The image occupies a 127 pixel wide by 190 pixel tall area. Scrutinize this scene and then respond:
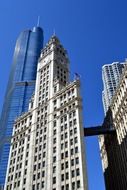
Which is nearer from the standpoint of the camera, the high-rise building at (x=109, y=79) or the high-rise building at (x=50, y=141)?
the high-rise building at (x=50, y=141)

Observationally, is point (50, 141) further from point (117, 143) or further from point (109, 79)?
point (109, 79)

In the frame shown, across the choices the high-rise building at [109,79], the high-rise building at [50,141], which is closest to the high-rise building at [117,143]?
the high-rise building at [50,141]

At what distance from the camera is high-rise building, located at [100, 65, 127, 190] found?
80938mm

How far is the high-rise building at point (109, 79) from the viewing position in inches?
6630

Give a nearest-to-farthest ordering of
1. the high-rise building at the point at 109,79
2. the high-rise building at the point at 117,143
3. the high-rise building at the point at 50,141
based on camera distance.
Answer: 1. the high-rise building at the point at 50,141
2. the high-rise building at the point at 117,143
3. the high-rise building at the point at 109,79

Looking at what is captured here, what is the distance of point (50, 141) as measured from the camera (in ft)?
275

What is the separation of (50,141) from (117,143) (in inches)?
879

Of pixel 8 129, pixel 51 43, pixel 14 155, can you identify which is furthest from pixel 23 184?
pixel 8 129

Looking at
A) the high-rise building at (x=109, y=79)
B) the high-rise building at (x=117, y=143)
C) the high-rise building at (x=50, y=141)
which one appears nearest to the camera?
the high-rise building at (x=50, y=141)

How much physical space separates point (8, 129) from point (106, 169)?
97.2 meters

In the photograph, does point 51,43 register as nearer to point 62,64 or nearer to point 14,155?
point 62,64

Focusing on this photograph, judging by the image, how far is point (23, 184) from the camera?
80.2 m

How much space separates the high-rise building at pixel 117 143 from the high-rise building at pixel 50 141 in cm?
1338

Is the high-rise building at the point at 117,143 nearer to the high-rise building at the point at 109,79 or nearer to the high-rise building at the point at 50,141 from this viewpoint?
the high-rise building at the point at 50,141
